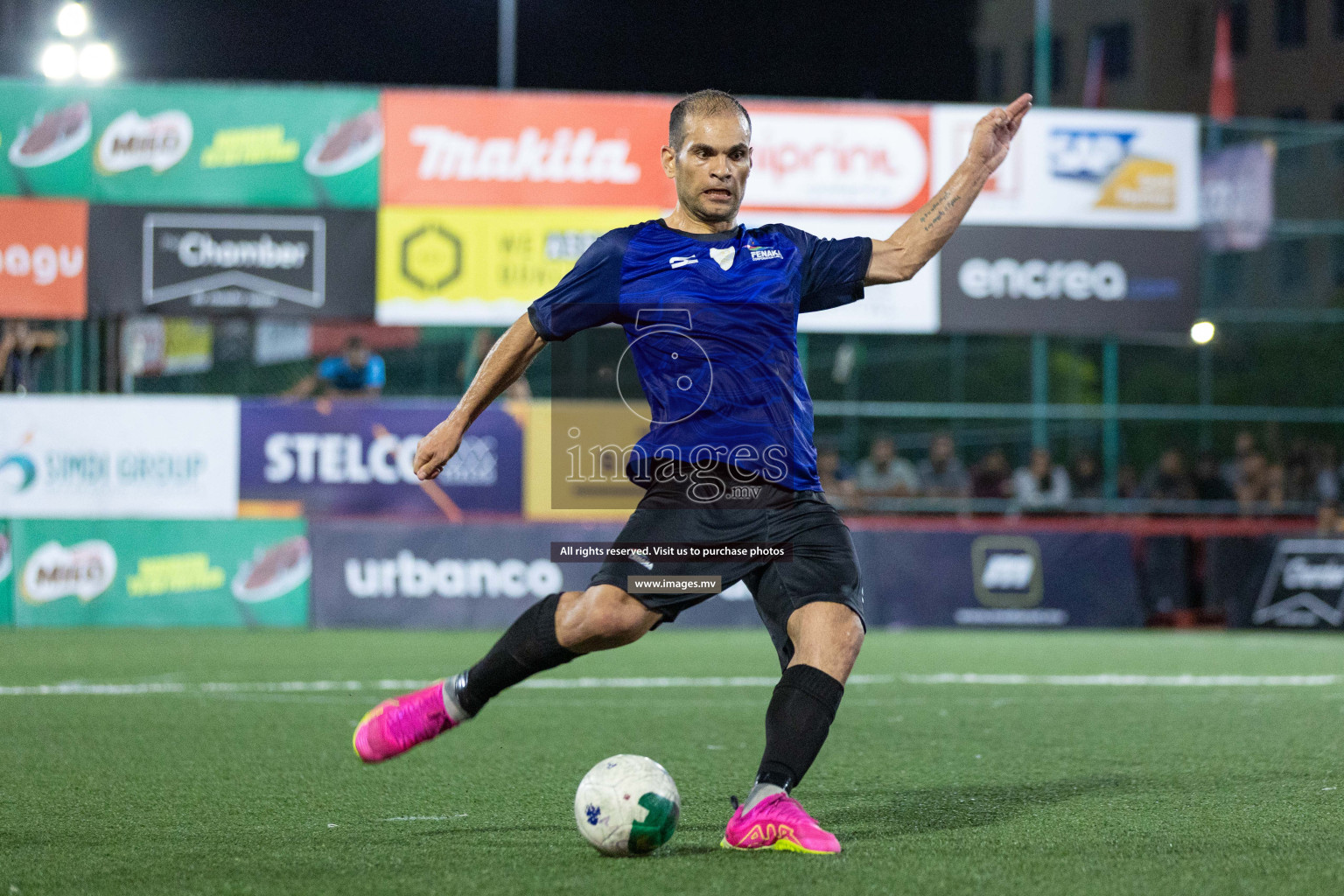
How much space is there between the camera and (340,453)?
16.1m

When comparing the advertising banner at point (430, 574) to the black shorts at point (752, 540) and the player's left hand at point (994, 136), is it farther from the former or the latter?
the player's left hand at point (994, 136)

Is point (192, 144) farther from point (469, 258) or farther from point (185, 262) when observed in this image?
point (469, 258)

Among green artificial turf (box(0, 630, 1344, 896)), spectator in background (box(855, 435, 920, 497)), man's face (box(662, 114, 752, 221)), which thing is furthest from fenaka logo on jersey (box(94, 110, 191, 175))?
man's face (box(662, 114, 752, 221))

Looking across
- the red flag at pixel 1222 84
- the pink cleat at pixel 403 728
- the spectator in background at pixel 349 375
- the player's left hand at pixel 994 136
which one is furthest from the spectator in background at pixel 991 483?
the pink cleat at pixel 403 728

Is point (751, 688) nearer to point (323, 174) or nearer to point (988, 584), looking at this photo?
point (988, 584)

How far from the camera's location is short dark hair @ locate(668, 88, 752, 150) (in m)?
4.69

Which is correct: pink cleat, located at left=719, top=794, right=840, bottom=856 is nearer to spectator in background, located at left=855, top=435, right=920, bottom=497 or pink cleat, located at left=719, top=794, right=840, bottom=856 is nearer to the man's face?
the man's face

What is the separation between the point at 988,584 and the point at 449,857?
12.6 metres

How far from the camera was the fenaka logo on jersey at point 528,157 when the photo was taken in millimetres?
16719

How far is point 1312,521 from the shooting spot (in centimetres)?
1845

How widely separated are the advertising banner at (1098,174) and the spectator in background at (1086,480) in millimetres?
2943

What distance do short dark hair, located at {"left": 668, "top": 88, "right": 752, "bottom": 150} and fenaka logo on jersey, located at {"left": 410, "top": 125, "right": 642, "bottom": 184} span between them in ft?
39.9

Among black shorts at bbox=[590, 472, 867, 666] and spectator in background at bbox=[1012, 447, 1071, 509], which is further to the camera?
spectator in background at bbox=[1012, 447, 1071, 509]

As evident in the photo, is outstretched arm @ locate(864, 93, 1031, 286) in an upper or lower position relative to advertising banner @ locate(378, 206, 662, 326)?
lower
